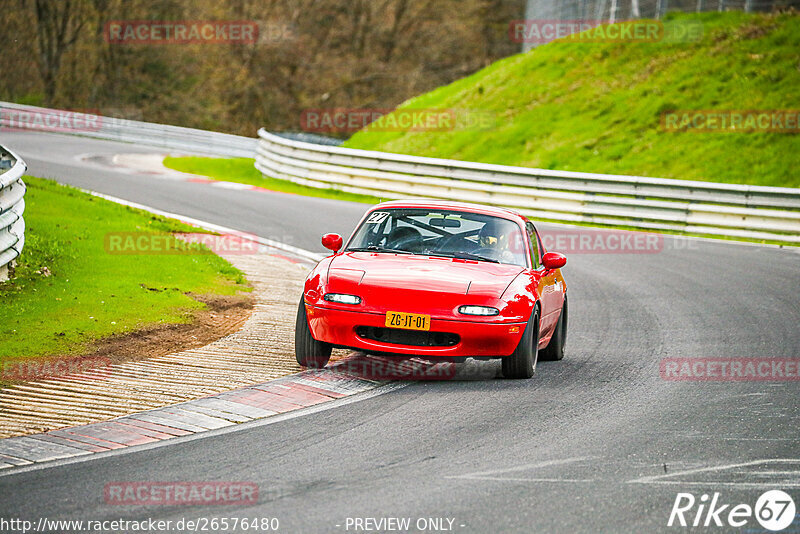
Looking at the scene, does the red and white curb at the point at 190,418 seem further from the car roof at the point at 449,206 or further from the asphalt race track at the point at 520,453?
the car roof at the point at 449,206

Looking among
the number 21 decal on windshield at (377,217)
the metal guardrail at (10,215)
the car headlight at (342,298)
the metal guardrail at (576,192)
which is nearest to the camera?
the car headlight at (342,298)

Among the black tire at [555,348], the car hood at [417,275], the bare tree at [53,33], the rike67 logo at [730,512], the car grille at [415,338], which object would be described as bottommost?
the rike67 logo at [730,512]

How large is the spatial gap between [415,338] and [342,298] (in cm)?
68

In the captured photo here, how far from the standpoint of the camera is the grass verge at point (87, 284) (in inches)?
360

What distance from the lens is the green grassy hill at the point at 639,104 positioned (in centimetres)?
2552

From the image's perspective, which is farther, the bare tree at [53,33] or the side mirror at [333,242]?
the bare tree at [53,33]

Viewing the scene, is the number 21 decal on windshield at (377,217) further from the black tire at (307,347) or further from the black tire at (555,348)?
the black tire at (555,348)

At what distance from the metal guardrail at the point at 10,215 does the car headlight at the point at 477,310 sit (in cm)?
488

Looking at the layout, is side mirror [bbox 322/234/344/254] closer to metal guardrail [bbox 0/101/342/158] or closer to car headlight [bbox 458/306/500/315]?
car headlight [bbox 458/306/500/315]

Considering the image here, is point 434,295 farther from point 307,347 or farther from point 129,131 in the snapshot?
point 129,131

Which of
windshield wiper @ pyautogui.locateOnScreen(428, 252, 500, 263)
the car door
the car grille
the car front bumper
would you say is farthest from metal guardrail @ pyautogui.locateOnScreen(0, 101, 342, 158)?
the car grille

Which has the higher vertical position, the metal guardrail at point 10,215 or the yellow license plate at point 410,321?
the metal guardrail at point 10,215

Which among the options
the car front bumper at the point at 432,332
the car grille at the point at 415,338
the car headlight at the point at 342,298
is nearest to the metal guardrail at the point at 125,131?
the car headlight at the point at 342,298

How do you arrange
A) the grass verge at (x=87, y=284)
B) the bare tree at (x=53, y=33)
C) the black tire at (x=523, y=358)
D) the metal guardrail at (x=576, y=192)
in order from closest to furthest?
the black tire at (x=523, y=358) → the grass verge at (x=87, y=284) → the metal guardrail at (x=576, y=192) → the bare tree at (x=53, y=33)
